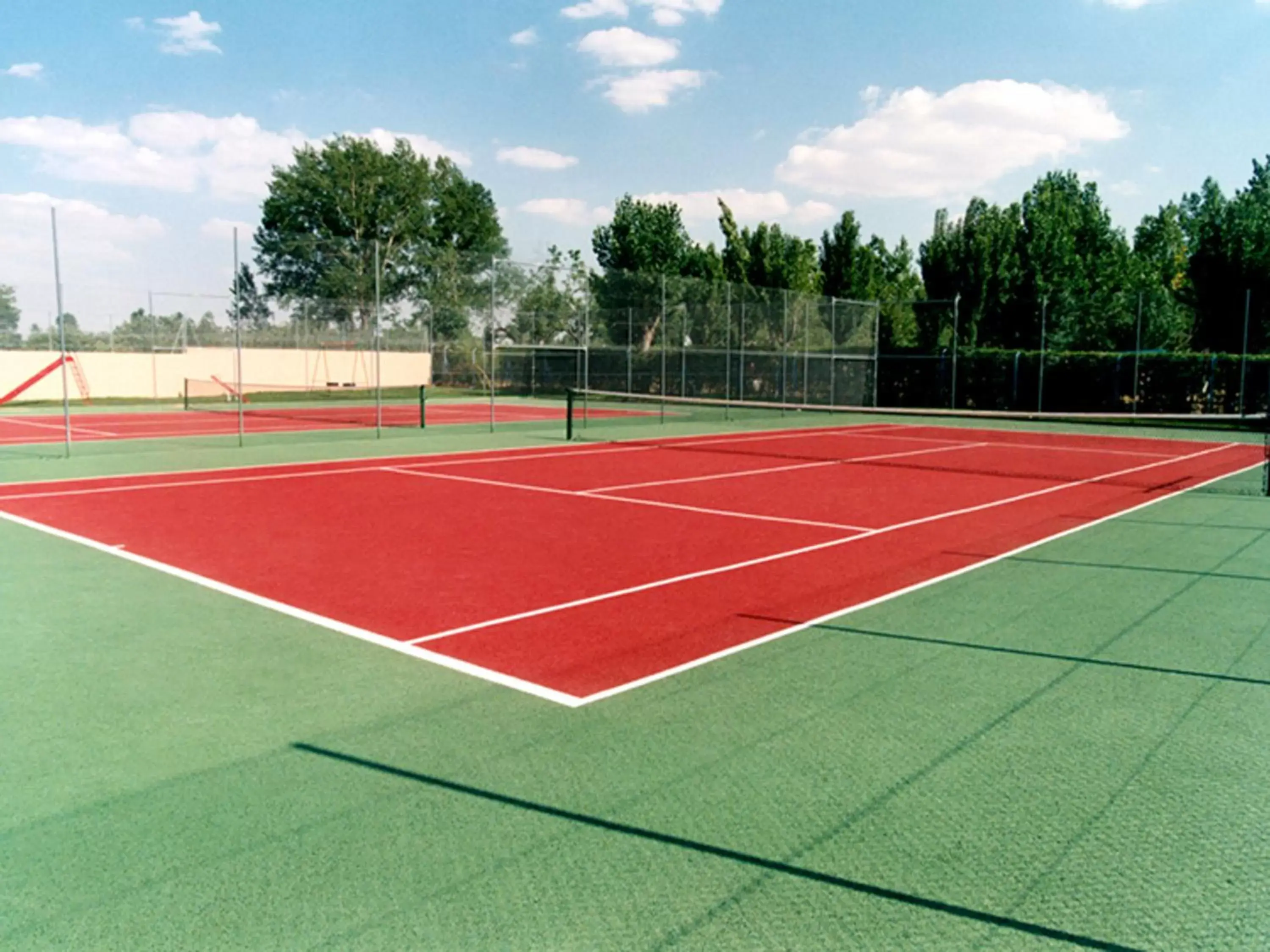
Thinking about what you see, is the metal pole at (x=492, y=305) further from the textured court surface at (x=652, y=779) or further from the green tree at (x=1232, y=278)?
the green tree at (x=1232, y=278)

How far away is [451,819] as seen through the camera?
3773 mm

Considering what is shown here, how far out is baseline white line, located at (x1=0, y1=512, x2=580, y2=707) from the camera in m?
5.34

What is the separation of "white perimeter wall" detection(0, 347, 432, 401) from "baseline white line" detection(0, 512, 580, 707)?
76.1 ft

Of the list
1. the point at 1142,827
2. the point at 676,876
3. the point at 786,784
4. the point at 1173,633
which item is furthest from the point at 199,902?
the point at 1173,633

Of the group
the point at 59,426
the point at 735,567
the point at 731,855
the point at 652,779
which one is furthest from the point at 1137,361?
the point at 731,855

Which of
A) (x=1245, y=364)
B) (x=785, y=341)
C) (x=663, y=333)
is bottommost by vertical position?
(x=1245, y=364)

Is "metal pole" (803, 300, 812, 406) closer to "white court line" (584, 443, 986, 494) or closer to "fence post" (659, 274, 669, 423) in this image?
Answer: "fence post" (659, 274, 669, 423)

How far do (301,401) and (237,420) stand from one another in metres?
7.48

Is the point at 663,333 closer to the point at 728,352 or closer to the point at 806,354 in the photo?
the point at 728,352

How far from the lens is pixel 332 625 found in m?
6.60

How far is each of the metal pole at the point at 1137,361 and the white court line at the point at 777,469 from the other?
1206 centimetres

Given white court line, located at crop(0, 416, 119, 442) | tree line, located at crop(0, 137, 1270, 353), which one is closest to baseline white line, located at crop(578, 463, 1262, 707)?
tree line, located at crop(0, 137, 1270, 353)

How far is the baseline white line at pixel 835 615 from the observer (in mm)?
5383

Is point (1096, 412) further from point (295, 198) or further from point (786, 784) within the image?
point (295, 198)
